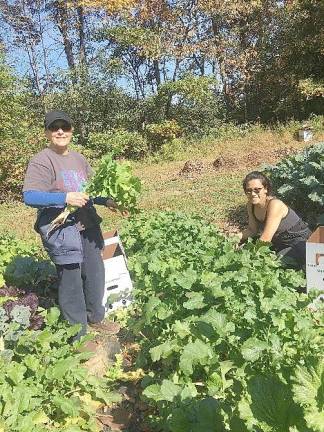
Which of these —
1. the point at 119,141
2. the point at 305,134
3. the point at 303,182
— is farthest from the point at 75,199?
the point at 119,141

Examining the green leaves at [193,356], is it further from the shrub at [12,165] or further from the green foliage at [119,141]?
the green foliage at [119,141]

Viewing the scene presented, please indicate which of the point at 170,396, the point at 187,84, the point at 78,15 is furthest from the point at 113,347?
the point at 78,15

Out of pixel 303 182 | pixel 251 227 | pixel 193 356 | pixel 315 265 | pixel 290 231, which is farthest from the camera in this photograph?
pixel 303 182

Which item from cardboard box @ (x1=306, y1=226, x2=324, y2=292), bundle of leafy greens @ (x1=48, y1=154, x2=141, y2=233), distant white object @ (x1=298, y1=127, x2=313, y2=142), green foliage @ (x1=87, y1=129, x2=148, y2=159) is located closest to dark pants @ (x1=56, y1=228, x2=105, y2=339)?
bundle of leafy greens @ (x1=48, y1=154, x2=141, y2=233)

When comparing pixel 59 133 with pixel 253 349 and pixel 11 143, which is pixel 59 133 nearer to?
pixel 253 349

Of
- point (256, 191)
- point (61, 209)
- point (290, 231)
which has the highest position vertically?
point (61, 209)

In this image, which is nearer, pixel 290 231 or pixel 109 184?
pixel 109 184

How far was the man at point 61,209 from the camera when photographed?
338 cm

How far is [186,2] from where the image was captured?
18.8 m

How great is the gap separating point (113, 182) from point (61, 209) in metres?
0.43

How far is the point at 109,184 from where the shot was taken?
11.7ft

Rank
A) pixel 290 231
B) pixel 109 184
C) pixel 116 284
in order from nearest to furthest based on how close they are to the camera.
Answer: pixel 109 184, pixel 116 284, pixel 290 231

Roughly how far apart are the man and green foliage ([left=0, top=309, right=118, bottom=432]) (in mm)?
348

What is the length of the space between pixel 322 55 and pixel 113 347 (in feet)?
55.4
